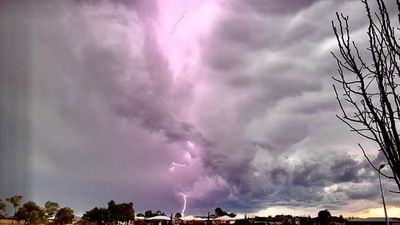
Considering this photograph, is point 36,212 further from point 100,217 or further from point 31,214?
point 100,217

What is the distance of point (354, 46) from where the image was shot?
302 cm

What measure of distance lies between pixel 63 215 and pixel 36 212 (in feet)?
27.6

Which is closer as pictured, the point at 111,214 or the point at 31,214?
the point at 31,214

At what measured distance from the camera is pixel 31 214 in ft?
137

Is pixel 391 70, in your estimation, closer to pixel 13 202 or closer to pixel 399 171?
pixel 399 171

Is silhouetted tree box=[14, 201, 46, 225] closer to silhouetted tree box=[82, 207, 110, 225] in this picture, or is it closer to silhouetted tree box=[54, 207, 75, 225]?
silhouetted tree box=[54, 207, 75, 225]

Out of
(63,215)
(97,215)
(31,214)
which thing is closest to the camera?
(31,214)

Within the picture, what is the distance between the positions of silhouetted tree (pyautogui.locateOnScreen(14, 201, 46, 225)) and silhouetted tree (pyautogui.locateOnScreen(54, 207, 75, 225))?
4.60 m

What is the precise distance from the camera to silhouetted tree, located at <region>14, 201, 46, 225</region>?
136 ft

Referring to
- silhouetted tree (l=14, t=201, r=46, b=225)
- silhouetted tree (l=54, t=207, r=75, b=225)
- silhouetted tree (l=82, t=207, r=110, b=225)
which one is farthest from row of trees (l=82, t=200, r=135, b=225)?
silhouetted tree (l=14, t=201, r=46, b=225)

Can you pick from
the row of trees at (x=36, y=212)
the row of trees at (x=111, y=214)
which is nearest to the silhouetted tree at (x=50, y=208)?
the row of trees at (x=36, y=212)

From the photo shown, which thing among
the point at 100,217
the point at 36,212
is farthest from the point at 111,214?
the point at 36,212

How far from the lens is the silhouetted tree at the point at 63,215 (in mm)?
49875

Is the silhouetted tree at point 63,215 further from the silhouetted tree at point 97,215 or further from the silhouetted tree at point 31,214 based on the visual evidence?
the silhouetted tree at point 97,215
